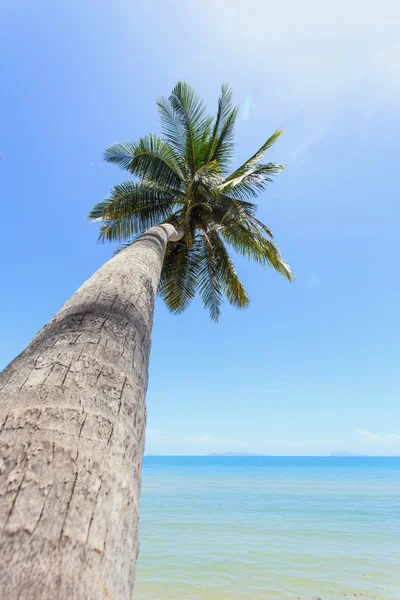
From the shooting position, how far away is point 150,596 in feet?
23.1

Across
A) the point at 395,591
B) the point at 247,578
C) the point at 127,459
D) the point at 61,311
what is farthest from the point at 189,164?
the point at 395,591

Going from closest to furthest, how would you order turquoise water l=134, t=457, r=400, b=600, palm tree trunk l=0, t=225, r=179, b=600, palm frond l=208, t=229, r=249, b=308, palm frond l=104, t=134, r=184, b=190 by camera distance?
palm tree trunk l=0, t=225, r=179, b=600, turquoise water l=134, t=457, r=400, b=600, palm frond l=104, t=134, r=184, b=190, palm frond l=208, t=229, r=249, b=308

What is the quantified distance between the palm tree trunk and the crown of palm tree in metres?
6.80

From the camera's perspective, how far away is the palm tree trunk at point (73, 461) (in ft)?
2.70

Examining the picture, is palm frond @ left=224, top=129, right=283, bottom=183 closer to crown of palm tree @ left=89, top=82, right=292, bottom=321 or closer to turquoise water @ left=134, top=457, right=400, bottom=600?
crown of palm tree @ left=89, top=82, right=292, bottom=321

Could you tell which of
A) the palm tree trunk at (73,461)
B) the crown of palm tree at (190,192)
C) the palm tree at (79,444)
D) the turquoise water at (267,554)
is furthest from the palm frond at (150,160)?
the turquoise water at (267,554)

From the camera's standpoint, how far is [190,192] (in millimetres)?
8953

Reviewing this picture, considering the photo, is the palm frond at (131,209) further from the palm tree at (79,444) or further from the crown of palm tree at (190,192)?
the palm tree at (79,444)

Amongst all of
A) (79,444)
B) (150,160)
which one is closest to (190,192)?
(150,160)

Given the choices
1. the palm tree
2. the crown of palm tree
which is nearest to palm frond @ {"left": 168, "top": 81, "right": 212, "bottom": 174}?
the crown of palm tree

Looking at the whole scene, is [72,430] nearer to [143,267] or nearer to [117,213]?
[143,267]

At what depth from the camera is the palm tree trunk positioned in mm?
824

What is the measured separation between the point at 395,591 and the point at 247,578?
3.06 m

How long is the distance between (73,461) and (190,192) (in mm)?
8486
